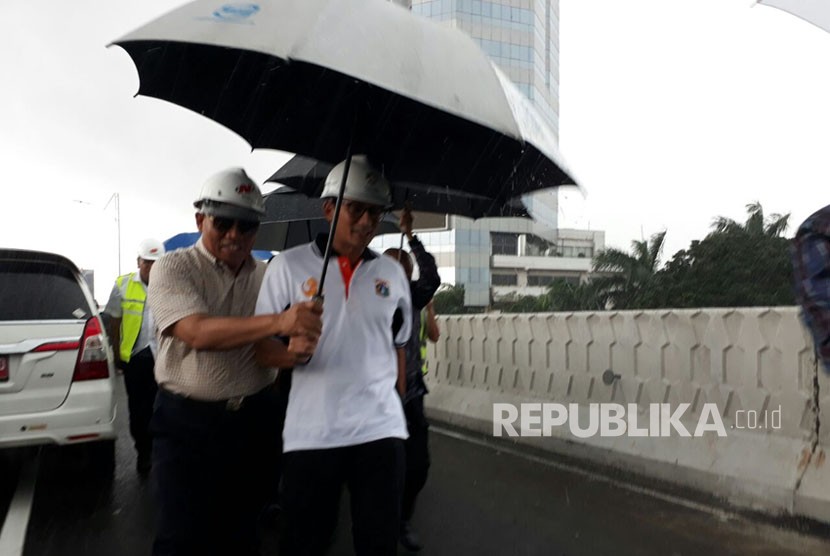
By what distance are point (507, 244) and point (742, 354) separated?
222 ft

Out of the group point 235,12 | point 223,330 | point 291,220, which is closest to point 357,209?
point 223,330

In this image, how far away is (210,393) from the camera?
8.34 feet

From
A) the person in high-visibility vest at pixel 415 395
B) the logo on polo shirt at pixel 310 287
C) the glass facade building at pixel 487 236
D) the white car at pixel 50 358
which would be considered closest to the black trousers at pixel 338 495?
the logo on polo shirt at pixel 310 287

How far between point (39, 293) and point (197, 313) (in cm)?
339

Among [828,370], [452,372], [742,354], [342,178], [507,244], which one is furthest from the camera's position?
[507,244]

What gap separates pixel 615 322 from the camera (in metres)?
6.41

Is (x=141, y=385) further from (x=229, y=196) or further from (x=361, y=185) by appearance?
(x=361, y=185)

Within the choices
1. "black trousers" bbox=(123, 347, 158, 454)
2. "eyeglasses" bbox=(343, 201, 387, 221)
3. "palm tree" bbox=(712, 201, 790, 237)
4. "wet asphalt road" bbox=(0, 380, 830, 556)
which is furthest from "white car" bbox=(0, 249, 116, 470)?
"palm tree" bbox=(712, 201, 790, 237)

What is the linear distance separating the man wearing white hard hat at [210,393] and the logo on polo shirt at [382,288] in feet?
1.60

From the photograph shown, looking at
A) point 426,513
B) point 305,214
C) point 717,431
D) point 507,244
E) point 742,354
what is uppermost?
point 507,244

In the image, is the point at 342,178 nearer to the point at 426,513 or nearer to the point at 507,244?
the point at 426,513

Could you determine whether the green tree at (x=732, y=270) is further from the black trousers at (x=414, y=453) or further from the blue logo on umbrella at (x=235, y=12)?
the blue logo on umbrella at (x=235, y=12)

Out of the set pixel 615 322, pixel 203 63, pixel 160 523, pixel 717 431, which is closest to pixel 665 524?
pixel 717 431

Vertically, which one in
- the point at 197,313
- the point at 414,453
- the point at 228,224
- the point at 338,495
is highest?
the point at 228,224
